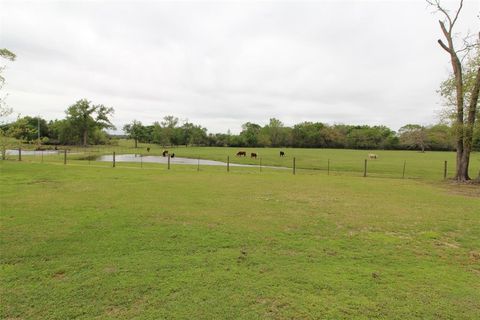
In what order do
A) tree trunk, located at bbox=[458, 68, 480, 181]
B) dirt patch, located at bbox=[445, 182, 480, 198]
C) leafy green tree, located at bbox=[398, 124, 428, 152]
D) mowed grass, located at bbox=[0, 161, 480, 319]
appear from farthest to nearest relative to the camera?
leafy green tree, located at bbox=[398, 124, 428, 152] → tree trunk, located at bbox=[458, 68, 480, 181] → dirt patch, located at bbox=[445, 182, 480, 198] → mowed grass, located at bbox=[0, 161, 480, 319]

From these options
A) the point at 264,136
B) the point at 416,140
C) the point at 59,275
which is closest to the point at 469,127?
the point at 59,275

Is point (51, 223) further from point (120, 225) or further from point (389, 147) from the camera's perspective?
point (389, 147)

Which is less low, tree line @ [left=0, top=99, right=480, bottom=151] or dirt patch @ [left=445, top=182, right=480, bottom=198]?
tree line @ [left=0, top=99, right=480, bottom=151]

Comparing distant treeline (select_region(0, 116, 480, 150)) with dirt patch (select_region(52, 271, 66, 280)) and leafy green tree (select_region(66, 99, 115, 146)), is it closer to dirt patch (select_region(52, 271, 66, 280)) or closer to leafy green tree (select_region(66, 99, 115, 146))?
leafy green tree (select_region(66, 99, 115, 146))

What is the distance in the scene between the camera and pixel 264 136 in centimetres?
10075

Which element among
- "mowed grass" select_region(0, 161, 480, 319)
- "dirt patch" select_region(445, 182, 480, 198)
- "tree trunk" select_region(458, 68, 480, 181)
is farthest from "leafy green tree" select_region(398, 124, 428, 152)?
"mowed grass" select_region(0, 161, 480, 319)

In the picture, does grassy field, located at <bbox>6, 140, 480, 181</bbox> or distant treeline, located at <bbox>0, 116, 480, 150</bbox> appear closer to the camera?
grassy field, located at <bbox>6, 140, 480, 181</bbox>

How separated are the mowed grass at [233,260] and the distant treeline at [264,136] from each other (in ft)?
282

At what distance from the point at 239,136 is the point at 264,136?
30.7 ft

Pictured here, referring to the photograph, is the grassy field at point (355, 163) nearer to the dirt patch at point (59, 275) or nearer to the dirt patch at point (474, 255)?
the dirt patch at point (474, 255)

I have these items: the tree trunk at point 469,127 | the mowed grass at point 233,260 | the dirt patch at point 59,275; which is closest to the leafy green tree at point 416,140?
the tree trunk at point 469,127

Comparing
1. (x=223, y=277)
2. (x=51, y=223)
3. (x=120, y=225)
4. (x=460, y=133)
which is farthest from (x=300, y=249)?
(x=460, y=133)

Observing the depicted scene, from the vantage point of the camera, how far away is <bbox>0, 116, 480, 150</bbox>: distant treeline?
8438 cm

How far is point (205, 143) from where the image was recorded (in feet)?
323
